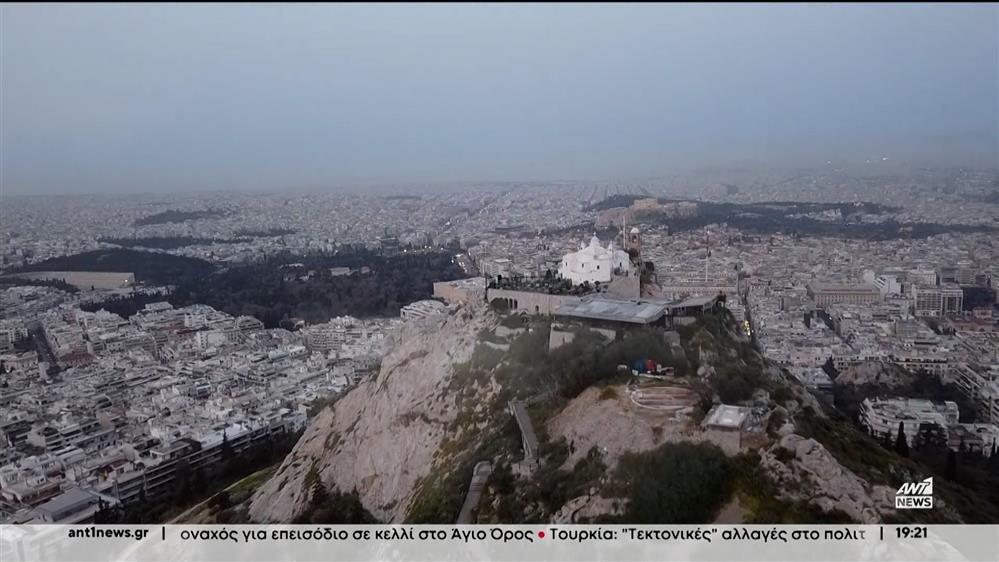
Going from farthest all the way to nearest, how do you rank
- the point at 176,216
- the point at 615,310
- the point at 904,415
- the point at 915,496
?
the point at 176,216 < the point at 904,415 < the point at 615,310 < the point at 915,496

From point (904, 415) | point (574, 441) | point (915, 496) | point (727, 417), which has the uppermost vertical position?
point (727, 417)

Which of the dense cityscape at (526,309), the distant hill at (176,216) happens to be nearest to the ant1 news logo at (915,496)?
the dense cityscape at (526,309)

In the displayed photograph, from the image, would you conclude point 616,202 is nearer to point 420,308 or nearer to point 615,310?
point 420,308

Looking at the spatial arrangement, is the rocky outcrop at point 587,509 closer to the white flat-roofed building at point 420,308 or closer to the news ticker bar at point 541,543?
the news ticker bar at point 541,543

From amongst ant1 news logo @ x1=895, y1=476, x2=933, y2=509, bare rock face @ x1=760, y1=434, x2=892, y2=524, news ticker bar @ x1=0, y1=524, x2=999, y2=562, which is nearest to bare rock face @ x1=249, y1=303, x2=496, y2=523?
news ticker bar @ x1=0, y1=524, x2=999, y2=562

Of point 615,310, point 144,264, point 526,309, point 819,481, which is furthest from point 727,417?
point 144,264

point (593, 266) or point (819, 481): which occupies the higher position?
point (593, 266)
